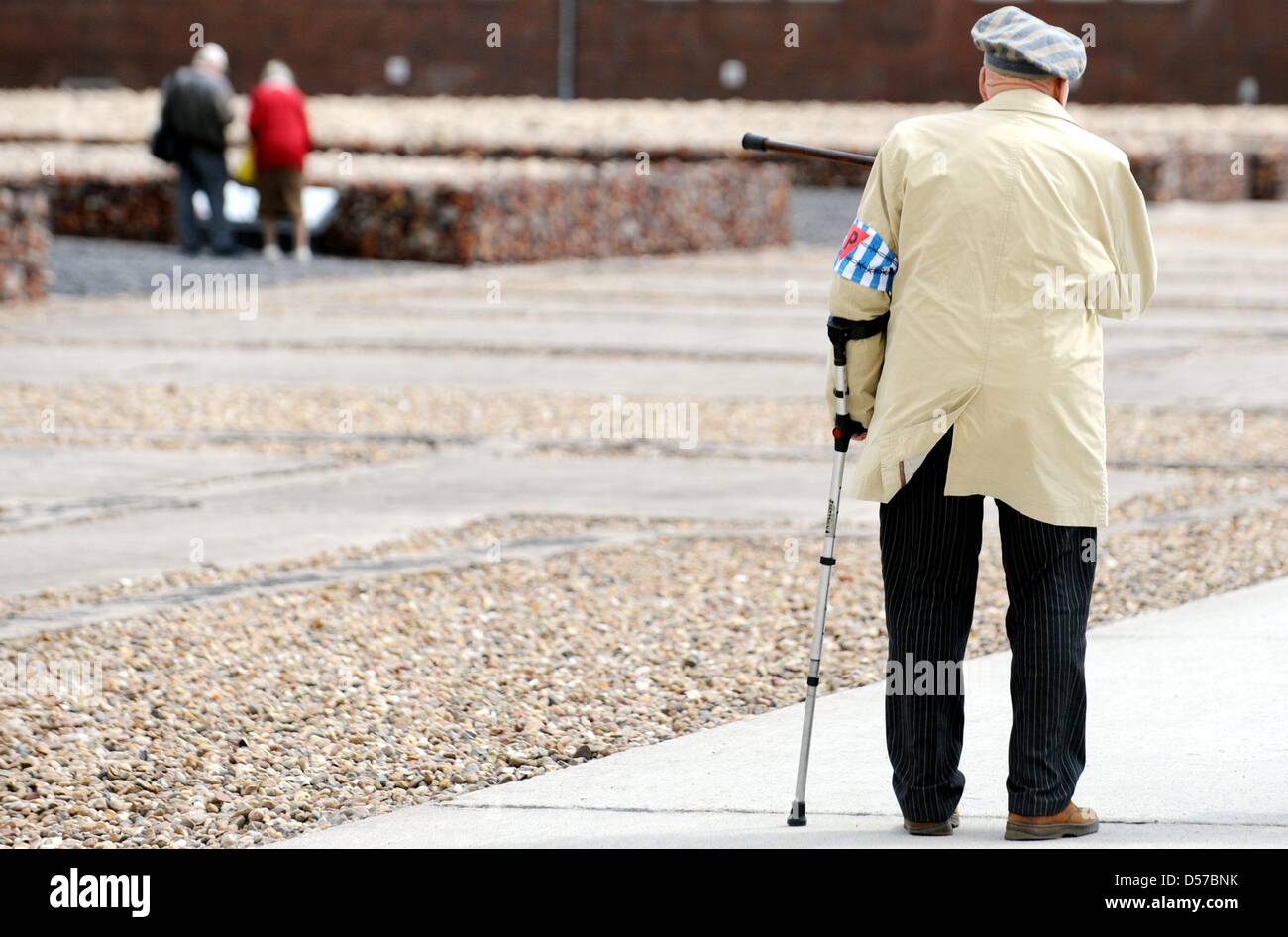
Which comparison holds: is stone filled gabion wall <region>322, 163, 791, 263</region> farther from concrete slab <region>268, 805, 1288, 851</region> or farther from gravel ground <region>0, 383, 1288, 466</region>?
A: concrete slab <region>268, 805, 1288, 851</region>

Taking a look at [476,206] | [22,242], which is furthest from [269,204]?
[22,242]

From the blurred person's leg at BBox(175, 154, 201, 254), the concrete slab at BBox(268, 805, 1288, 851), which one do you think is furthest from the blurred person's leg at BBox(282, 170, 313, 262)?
the concrete slab at BBox(268, 805, 1288, 851)

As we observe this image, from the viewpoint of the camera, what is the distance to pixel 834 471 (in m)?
4.70

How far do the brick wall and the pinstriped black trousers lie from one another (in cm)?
3917

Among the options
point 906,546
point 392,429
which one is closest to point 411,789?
point 906,546

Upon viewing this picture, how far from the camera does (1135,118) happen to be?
4059 centimetres

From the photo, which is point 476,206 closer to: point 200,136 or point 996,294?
point 200,136

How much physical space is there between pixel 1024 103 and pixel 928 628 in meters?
1.16

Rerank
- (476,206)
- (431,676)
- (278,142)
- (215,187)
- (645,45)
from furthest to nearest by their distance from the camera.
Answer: (645,45)
(476,206)
(215,187)
(278,142)
(431,676)

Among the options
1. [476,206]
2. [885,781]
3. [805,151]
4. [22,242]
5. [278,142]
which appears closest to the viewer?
[805,151]

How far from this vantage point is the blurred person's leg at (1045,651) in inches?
182

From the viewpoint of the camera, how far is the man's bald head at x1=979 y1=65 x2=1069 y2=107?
4656 millimetres

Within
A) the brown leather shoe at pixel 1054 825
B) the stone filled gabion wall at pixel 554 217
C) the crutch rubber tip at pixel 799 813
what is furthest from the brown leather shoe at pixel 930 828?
the stone filled gabion wall at pixel 554 217
